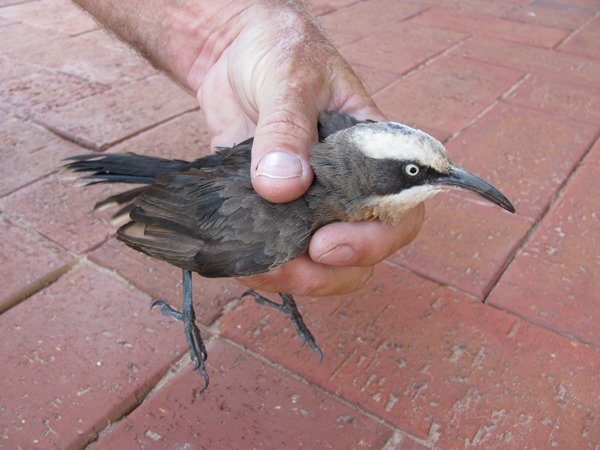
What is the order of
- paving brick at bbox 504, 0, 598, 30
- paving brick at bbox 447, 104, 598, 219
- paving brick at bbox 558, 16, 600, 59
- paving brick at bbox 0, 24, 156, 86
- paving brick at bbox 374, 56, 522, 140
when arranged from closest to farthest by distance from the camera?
paving brick at bbox 447, 104, 598, 219 → paving brick at bbox 374, 56, 522, 140 → paving brick at bbox 0, 24, 156, 86 → paving brick at bbox 558, 16, 600, 59 → paving brick at bbox 504, 0, 598, 30

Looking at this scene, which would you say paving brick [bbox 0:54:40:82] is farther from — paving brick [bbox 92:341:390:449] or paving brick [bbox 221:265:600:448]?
paving brick [bbox 92:341:390:449]

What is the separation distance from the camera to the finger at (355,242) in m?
1.95

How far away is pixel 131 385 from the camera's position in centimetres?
209

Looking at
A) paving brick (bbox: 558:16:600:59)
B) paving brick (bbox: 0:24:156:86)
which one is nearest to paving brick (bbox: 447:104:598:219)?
paving brick (bbox: 558:16:600:59)

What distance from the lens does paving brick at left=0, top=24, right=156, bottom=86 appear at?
14.1 ft

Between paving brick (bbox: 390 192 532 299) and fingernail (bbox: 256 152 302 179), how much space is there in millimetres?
962

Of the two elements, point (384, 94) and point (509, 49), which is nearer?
point (384, 94)

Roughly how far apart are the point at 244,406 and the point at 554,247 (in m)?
1.49

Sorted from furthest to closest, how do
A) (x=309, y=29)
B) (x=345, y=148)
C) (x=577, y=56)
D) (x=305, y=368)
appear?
(x=577, y=56)
(x=309, y=29)
(x=305, y=368)
(x=345, y=148)

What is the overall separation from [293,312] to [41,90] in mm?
2537

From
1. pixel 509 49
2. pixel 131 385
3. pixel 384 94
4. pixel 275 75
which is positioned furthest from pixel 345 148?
pixel 509 49

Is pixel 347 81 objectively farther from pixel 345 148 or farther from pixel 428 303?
pixel 428 303

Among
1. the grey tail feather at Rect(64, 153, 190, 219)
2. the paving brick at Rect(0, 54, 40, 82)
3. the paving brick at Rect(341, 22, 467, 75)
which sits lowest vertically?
the paving brick at Rect(341, 22, 467, 75)

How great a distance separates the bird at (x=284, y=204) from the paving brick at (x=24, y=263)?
53 centimetres
